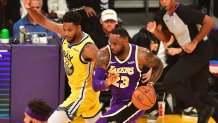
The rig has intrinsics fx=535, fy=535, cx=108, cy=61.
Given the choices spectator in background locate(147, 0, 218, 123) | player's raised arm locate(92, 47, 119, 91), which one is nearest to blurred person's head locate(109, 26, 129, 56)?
player's raised arm locate(92, 47, 119, 91)

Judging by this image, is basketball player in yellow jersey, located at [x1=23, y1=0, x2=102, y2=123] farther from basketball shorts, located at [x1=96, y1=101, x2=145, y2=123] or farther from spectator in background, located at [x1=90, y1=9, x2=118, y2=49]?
spectator in background, located at [x1=90, y1=9, x2=118, y2=49]

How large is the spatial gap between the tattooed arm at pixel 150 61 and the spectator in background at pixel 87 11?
2.68 meters

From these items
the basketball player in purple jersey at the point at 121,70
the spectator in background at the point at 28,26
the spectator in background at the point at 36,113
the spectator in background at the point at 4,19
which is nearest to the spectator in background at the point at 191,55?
the basketball player in purple jersey at the point at 121,70

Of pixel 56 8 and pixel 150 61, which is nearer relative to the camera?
pixel 150 61

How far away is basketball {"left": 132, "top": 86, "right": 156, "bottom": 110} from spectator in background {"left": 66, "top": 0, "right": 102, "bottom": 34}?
291cm

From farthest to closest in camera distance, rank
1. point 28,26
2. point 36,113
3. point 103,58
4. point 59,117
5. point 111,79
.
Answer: point 28,26
point 59,117
point 103,58
point 111,79
point 36,113

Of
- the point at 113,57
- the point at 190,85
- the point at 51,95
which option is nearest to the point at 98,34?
the point at 51,95

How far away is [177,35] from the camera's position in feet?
22.5

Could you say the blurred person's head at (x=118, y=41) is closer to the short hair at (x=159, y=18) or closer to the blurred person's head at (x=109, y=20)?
the short hair at (x=159, y=18)

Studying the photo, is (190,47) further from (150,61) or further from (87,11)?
(87,11)

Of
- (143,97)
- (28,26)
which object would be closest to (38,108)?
(143,97)

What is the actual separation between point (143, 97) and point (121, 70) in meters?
0.38

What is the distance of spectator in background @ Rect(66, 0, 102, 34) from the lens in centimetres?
848

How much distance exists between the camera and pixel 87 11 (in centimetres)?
855
